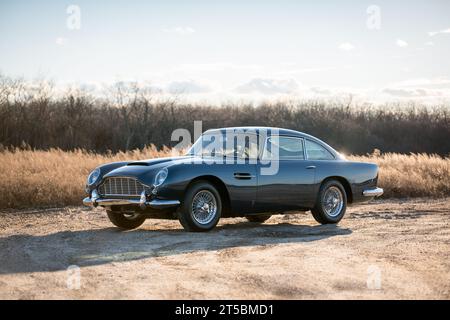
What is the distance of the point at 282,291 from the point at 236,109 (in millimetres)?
53937

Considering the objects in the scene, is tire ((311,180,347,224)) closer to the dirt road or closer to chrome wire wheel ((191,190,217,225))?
the dirt road

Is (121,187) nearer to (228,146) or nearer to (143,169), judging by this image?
(143,169)

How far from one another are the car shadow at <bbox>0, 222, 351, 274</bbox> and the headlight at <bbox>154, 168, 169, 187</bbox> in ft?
2.62

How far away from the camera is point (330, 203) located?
12555 millimetres

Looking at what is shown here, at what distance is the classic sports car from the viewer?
10.5 metres

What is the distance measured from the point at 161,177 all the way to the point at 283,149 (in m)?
2.45

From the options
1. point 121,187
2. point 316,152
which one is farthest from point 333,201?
point 121,187

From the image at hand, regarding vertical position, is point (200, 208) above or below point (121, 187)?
below

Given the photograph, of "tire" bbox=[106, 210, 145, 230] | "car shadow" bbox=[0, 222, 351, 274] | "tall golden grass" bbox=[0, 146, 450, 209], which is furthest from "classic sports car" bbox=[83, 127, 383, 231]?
"tall golden grass" bbox=[0, 146, 450, 209]

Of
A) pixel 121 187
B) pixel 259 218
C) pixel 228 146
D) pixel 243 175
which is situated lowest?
pixel 259 218

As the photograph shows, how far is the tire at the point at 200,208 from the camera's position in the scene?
34.5 ft

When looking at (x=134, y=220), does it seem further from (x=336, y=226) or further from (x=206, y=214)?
(x=336, y=226)

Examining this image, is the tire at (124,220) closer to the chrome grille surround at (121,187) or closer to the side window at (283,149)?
the chrome grille surround at (121,187)

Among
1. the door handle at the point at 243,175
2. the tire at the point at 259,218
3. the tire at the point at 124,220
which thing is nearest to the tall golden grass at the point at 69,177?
the tire at the point at 124,220
